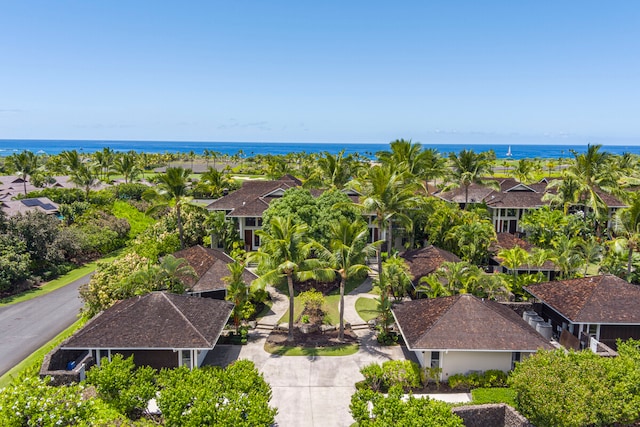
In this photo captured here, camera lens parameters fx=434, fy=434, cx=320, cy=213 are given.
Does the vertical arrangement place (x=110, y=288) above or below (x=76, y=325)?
above

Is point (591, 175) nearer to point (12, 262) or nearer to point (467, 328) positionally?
point (467, 328)

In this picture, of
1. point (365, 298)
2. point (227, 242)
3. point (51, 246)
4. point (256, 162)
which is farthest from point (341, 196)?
point (256, 162)

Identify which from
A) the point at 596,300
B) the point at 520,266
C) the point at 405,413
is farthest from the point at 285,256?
the point at 520,266

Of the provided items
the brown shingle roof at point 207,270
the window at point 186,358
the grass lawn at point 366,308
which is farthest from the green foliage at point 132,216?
the window at point 186,358

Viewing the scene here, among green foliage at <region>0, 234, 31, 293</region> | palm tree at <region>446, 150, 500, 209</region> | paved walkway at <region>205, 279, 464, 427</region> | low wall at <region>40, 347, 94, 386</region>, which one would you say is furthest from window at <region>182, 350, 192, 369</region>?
palm tree at <region>446, 150, 500, 209</region>

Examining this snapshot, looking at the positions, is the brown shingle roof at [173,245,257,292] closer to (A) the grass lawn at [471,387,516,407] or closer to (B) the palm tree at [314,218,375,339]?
(B) the palm tree at [314,218,375,339]

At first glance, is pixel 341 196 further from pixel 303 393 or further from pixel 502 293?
pixel 303 393

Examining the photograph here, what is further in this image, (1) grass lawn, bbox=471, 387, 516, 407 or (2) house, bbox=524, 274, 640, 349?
(2) house, bbox=524, 274, 640, 349
